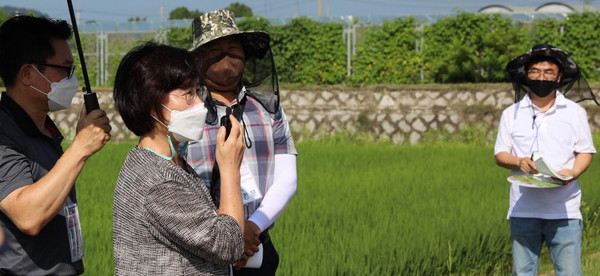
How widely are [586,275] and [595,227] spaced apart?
6.05 feet

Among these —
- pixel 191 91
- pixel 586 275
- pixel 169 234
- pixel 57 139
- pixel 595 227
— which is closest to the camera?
pixel 169 234

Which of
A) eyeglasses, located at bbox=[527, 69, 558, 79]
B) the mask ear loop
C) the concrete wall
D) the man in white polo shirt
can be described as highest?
the mask ear loop

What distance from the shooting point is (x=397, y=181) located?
28.8 feet

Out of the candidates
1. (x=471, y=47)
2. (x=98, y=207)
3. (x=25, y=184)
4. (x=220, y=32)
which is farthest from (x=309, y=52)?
(x=25, y=184)

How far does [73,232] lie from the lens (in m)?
2.72

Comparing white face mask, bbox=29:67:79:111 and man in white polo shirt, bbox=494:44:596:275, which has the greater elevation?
white face mask, bbox=29:67:79:111

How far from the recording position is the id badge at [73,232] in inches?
107

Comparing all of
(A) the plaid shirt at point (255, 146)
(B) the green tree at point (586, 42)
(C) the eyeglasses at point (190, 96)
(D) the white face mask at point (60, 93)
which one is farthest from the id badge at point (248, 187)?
(B) the green tree at point (586, 42)

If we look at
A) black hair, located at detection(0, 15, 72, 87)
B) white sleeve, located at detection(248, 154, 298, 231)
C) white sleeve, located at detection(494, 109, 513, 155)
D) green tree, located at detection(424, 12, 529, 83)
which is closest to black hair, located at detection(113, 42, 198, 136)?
black hair, located at detection(0, 15, 72, 87)

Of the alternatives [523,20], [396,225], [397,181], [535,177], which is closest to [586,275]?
[396,225]

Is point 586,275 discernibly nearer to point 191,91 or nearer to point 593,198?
point 593,198

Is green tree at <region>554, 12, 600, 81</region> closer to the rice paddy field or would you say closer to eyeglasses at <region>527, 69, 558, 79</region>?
the rice paddy field

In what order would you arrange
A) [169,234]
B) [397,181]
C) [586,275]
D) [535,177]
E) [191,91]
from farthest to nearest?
[397,181] < [586,275] < [535,177] < [191,91] < [169,234]

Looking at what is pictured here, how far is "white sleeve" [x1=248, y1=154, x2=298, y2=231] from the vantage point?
3.11m
